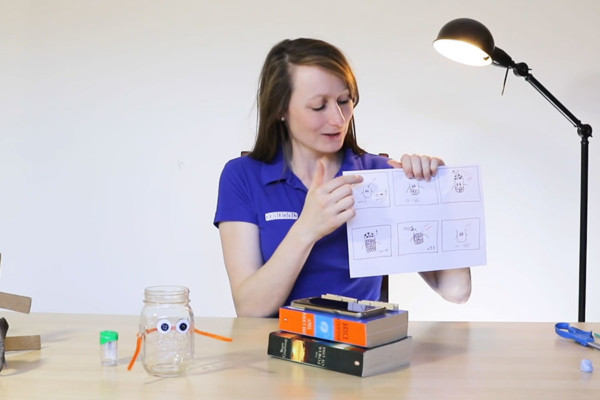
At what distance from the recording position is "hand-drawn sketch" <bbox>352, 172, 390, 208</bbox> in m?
1.58

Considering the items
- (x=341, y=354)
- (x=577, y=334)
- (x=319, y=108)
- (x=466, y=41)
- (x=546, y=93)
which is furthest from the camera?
(x=546, y=93)

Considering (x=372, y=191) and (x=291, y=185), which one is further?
(x=291, y=185)

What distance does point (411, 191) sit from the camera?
5.27 feet

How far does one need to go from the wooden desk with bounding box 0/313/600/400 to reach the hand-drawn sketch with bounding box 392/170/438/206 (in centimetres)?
29

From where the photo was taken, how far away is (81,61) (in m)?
3.26

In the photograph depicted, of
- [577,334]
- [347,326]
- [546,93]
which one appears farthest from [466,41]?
[347,326]

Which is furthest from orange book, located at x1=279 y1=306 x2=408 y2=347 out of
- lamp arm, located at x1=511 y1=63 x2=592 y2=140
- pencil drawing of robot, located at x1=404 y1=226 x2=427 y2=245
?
lamp arm, located at x1=511 y1=63 x2=592 y2=140

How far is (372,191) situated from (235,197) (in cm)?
41

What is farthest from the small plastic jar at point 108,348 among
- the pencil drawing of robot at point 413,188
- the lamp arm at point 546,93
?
the lamp arm at point 546,93

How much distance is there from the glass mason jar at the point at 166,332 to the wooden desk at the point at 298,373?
0.02m

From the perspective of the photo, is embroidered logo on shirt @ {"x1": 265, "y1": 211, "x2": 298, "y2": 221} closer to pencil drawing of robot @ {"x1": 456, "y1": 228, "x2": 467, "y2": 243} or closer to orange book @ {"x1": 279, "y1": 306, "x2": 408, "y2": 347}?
pencil drawing of robot @ {"x1": 456, "y1": 228, "x2": 467, "y2": 243}

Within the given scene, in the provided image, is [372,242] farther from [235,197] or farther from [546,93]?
[546,93]

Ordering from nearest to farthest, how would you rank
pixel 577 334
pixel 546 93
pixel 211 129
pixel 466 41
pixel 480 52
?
pixel 577 334 → pixel 466 41 → pixel 480 52 → pixel 546 93 → pixel 211 129

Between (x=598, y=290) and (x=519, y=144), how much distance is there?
0.74m
